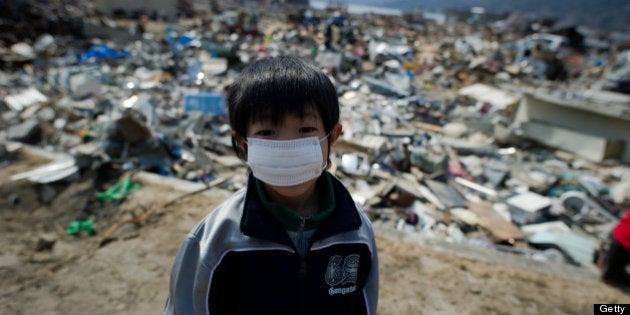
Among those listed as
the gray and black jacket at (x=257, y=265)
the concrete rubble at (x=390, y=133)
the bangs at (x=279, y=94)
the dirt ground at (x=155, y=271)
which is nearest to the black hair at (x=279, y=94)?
the bangs at (x=279, y=94)

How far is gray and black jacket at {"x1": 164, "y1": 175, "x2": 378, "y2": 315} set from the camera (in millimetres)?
1118

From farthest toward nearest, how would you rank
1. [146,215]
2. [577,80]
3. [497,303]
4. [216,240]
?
[577,80] < [146,215] < [497,303] < [216,240]

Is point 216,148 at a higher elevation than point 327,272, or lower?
lower

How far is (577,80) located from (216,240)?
1559cm

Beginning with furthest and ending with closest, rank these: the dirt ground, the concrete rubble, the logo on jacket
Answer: the concrete rubble → the dirt ground → the logo on jacket

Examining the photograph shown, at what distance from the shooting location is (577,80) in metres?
12.8

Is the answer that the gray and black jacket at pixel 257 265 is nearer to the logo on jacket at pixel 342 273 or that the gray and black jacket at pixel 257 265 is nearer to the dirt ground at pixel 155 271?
the logo on jacket at pixel 342 273

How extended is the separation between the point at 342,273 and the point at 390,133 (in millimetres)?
5594

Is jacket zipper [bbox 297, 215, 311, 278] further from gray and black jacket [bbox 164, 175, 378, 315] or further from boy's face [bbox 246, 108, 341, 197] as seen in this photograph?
boy's face [bbox 246, 108, 341, 197]

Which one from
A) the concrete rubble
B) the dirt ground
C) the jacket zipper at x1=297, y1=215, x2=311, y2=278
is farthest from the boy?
the concrete rubble

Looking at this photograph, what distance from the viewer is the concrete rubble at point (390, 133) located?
4184 millimetres

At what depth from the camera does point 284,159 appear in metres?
1.09

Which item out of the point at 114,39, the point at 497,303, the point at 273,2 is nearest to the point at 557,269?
the point at 497,303

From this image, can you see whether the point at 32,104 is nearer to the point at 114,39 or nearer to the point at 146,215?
the point at 146,215
